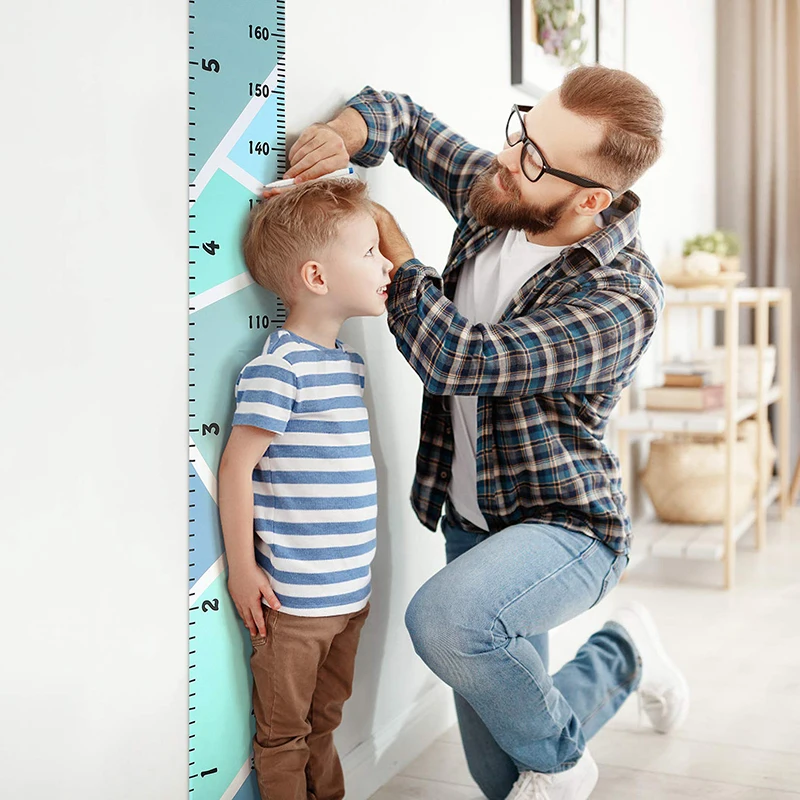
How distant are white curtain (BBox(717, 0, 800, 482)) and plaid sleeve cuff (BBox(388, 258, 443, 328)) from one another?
10.4 feet

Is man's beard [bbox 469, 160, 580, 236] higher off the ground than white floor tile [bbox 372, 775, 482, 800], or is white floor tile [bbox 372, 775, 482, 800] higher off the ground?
man's beard [bbox 469, 160, 580, 236]

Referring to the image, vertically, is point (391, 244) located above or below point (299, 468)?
above

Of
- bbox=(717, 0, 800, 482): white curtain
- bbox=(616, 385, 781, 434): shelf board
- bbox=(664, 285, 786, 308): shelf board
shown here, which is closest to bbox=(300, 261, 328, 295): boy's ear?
bbox=(616, 385, 781, 434): shelf board

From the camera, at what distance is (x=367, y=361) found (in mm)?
1572

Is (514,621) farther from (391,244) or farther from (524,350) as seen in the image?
(391,244)

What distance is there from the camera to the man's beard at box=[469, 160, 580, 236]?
145 centimetres

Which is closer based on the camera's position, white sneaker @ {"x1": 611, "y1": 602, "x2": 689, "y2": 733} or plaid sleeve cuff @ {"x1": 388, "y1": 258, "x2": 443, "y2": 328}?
plaid sleeve cuff @ {"x1": 388, "y1": 258, "x2": 443, "y2": 328}

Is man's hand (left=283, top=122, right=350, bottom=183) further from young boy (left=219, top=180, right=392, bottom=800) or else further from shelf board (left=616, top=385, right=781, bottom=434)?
shelf board (left=616, top=385, right=781, bottom=434)

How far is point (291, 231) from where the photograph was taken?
1.25m

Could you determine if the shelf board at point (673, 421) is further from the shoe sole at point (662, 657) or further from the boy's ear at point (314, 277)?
the boy's ear at point (314, 277)

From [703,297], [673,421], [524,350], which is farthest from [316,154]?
[703,297]

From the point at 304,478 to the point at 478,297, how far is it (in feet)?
1.50

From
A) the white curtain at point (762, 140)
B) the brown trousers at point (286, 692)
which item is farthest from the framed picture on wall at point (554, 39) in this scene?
the white curtain at point (762, 140)
